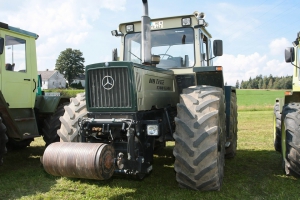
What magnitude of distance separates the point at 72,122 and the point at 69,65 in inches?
2740

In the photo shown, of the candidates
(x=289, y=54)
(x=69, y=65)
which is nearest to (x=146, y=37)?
(x=289, y=54)

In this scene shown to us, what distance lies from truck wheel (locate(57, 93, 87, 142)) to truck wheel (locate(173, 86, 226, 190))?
1434mm

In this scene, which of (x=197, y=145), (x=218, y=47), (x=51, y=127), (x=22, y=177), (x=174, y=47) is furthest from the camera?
(x=51, y=127)

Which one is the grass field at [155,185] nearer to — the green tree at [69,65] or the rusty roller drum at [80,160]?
the rusty roller drum at [80,160]

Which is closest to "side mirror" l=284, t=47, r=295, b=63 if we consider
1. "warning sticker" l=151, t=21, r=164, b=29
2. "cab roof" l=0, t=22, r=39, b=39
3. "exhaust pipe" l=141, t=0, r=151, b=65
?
"warning sticker" l=151, t=21, r=164, b=29

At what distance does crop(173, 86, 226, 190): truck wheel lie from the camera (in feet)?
12.8

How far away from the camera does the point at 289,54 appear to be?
6027 millimetres

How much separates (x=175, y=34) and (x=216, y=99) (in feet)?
6.26

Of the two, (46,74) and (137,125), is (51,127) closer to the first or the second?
(137,125)

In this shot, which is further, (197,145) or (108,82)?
(108,82)

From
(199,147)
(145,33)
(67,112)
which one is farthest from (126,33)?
(199,147)

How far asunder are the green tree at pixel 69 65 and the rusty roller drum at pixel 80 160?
69.6 m

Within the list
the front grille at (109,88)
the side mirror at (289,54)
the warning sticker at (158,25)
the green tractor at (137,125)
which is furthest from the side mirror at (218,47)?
the front grille at (109,88)

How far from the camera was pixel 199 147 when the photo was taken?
390 cm
